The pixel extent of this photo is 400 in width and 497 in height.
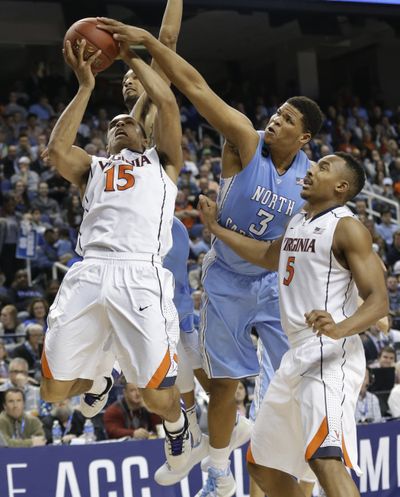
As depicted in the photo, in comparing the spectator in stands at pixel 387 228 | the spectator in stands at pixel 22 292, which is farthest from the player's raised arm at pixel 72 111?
the spectator in stands at pixel 387 228

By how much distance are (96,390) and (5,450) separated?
5.04ft

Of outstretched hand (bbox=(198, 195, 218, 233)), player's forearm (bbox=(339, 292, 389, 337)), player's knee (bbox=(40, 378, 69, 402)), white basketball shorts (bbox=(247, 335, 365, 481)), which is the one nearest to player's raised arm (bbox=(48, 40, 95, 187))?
outstretched hand (bbox=(198, 195, 218, 233))

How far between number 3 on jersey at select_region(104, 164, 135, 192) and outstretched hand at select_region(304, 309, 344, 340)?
134 centimetres

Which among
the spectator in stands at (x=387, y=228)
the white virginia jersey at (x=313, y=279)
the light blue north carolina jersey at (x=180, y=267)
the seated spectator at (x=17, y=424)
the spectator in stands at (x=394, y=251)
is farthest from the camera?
the spectator in stands at (x=387, y=228)

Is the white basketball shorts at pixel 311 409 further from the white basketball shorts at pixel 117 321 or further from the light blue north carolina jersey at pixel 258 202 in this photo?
the light blue north carolina jersey at pixel 258 202

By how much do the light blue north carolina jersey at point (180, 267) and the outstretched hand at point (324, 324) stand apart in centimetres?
179

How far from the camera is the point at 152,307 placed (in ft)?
17.6

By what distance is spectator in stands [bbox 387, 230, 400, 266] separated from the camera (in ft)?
52.2

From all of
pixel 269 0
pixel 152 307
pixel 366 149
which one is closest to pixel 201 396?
pixel 152 307

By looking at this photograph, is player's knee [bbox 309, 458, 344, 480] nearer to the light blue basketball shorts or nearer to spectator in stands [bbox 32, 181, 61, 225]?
the light blue basketball shorts

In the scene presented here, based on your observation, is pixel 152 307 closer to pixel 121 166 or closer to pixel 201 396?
pixel 121 166

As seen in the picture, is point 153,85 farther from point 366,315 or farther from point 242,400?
point 242,400

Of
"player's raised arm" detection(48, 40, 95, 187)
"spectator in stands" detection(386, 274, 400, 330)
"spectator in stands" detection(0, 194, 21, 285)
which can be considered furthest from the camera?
"spectator in stands" detection(386, 274, 400, 330)

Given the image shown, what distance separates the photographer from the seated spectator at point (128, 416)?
898 cm
